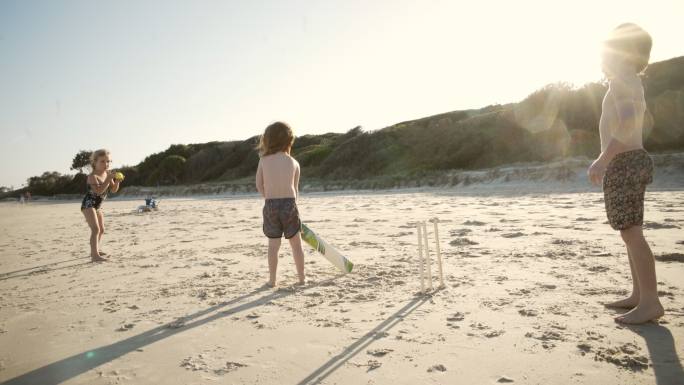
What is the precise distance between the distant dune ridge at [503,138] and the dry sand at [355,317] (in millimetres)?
14864

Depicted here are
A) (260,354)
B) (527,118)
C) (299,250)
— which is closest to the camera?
(260,354)

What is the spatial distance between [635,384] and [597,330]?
0.66 m

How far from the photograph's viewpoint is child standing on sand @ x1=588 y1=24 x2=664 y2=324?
8.41 ft

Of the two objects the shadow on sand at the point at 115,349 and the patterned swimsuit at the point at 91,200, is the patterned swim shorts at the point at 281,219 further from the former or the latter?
Result: the patterned swimsuit at the point at 91,200

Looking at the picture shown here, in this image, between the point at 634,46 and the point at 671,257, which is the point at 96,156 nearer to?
the point at 634,46

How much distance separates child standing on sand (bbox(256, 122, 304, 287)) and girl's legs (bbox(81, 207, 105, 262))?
3.15 m

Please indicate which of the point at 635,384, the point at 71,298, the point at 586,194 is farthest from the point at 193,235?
the point at 586,194

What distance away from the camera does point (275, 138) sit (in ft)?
13.5

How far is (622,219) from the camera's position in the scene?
8.57 feet

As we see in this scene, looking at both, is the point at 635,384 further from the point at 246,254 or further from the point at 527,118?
the point at 527,118

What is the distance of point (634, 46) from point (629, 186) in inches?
36.2

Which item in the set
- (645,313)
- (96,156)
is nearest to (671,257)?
(645,313)

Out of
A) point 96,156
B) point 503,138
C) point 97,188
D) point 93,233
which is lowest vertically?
point 93,233

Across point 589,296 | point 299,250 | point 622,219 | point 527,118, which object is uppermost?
point 527,118
